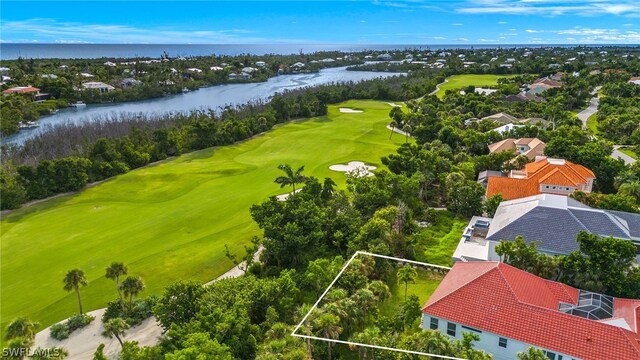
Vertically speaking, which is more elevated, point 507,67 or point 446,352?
point 507,67

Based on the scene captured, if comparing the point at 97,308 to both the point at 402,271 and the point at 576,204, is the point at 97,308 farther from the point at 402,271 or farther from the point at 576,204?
the point at 576,204

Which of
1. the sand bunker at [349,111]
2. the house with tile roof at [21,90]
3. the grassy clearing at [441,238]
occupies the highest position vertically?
the house with tile roof at [21,90]

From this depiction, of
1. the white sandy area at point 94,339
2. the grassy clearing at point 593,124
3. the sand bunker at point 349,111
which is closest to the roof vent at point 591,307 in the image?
the white sandy area at point 94,339

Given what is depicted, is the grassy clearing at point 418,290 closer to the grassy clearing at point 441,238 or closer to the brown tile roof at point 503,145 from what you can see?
the grassy clearing at point 441,238

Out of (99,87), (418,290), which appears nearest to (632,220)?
(418,290)

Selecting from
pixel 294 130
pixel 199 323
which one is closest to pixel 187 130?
pixel 294 130
